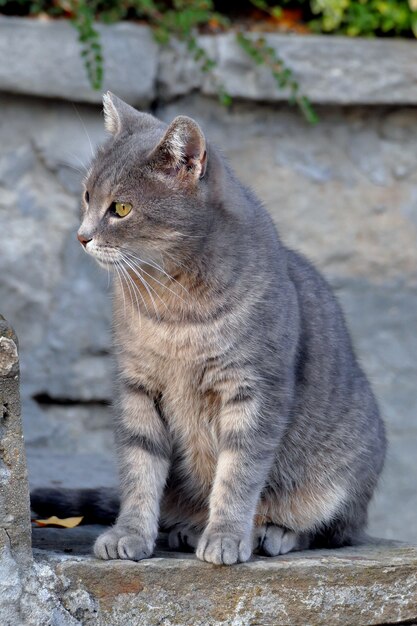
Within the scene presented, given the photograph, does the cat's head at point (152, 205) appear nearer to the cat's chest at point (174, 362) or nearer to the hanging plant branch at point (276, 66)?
the cat's chest at point (174, 362)

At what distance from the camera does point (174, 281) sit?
316 cm

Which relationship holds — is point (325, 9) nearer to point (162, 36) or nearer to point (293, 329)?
point (162, 36)

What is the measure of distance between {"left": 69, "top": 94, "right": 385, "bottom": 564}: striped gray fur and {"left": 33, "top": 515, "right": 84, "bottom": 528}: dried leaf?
37cm

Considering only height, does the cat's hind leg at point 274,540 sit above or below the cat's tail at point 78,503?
above

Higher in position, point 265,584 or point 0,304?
point 265,584

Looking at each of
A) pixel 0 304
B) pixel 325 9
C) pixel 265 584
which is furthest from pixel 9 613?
pixel 325 9

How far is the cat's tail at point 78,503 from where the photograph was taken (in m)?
3.68

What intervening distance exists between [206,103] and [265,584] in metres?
2.92

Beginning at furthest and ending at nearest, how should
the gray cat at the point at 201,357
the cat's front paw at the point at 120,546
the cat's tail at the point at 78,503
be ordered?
1. the cat's tail at the point at 78,503
2. the gray cat at the point at 201,357
3. the cat's front paw at the point at 120,546

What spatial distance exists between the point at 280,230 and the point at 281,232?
0.02 metres

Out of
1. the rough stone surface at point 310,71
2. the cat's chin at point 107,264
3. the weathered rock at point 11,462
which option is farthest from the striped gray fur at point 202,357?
the rough stone surface at point 310,71

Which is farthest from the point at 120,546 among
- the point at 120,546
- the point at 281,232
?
the point at 281,232

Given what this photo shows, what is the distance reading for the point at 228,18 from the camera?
5547 mm

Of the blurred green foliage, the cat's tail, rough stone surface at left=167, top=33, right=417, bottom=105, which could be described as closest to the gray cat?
the cat's tail
